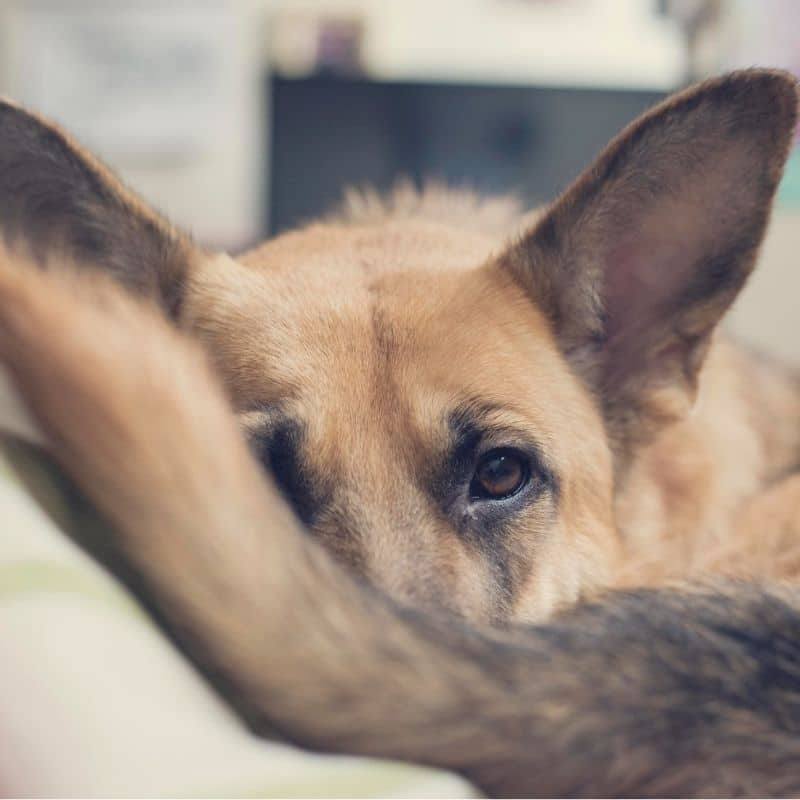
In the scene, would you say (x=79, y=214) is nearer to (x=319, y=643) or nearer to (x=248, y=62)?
(x=319, y=643)

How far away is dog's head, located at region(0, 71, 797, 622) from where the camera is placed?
1.01m

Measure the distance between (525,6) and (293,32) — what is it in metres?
1.18

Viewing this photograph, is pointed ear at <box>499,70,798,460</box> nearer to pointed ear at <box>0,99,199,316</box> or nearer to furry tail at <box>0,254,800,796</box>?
pointed ear at <box>0,99,199,316</box>

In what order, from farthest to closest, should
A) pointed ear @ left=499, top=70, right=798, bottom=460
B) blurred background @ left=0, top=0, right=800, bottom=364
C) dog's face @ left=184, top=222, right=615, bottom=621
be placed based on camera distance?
blurred background @ left=0, top=0, right=800, bottom=364, pointed ear @ left=499, top=70, right=798, bottom=460, dog's face @ left=184, top=222, right=615, bottom=621

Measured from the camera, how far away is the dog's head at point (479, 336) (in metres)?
1.01

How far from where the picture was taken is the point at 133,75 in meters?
4.88

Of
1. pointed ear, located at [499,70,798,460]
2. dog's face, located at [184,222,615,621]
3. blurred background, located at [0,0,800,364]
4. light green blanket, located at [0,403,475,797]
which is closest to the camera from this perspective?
light green blanket, located at [0,403,475,797]

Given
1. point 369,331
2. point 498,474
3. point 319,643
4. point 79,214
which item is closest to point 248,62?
point 79,214

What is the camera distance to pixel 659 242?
4.05 ft

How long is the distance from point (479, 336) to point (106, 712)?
69 centimetres

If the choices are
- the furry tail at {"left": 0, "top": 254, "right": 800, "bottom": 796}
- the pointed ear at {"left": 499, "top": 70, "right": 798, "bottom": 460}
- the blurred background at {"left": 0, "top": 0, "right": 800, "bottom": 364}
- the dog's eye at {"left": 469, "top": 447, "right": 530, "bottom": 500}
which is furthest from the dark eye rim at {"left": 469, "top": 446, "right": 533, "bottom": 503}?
the blurred background at {"left": 0, "top": 0, "right": 800, "bottom": 364}

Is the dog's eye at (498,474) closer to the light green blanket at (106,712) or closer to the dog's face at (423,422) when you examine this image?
the dog's face at (423,422)

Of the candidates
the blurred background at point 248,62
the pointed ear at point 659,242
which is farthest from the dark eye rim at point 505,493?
the blurred background at point 248,62

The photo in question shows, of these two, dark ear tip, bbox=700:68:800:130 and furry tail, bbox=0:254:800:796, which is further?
dark ear tip, bbox=700:68:800:130
